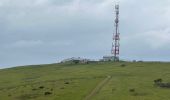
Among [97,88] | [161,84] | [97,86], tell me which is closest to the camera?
[97,88]

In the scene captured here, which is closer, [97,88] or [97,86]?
[97,88]

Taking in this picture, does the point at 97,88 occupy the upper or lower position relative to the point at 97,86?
lower

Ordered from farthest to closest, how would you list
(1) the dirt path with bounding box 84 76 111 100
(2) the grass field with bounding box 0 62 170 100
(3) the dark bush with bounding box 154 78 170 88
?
(3) the dark bush with bounding box 154 78 170 88 → (2) the grass field with bounding box 0 62 170 100 → (1) the dirt path with bounding box 84 76 111 100

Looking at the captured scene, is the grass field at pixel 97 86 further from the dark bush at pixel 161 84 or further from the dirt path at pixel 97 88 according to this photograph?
the dark bush at pixel 161 84

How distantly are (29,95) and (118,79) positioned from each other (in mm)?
31041

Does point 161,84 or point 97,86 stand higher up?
point 161,84

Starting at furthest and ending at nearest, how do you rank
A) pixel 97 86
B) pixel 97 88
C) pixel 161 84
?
pixel 97 86
pixel 161 84
pixel 97 88

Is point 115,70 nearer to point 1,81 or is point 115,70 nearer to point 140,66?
point 140,66

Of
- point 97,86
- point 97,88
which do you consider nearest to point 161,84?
point 97,86

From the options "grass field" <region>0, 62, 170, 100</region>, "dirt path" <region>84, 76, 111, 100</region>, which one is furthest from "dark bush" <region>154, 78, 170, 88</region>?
"dirt path" <region>84, 76, 111, 100</region>

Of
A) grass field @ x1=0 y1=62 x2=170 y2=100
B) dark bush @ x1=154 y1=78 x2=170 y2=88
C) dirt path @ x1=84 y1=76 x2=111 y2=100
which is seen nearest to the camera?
dirt path @ x1=84 y1=76 x2=111 y2=100

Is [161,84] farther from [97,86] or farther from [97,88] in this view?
[97,88]

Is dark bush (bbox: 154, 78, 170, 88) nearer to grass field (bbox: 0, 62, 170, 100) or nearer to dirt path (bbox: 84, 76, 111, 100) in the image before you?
grass field (bbox: 0, 62, 170, 100)

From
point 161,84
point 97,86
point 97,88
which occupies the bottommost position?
point 97,88
